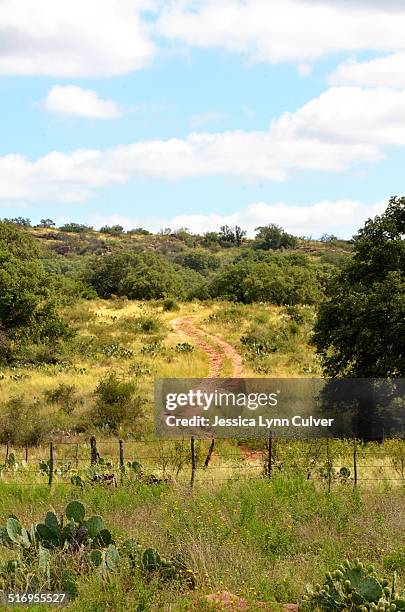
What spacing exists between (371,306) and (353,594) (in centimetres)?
1060

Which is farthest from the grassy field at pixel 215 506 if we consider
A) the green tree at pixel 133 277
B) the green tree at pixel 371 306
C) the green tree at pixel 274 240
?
the green tree at pixel 274 240

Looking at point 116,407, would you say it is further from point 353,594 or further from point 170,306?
point 170,306

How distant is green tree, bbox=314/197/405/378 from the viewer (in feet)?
55.0

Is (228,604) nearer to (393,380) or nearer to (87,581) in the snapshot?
(87,581)

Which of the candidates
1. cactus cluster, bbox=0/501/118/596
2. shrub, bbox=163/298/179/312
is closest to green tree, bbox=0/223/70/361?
shrub, bbox=163/298/179/312

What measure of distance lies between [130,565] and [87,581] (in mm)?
557

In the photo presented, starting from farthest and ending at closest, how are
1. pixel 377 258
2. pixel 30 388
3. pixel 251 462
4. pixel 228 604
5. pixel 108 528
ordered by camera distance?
pixel 30 388, pixel 377 258, pixel 251 462, pixel 108 528, pixel 228 604

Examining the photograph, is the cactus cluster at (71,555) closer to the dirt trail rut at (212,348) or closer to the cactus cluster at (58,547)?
the cactus cluster at (58,547)

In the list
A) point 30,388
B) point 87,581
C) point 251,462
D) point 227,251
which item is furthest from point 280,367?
point 227,251

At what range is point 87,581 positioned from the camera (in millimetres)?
7582

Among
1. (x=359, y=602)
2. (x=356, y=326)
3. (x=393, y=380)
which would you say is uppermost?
(x=356, y=326)

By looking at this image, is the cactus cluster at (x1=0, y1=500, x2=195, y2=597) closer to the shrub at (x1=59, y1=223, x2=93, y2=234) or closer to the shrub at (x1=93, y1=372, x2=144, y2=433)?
A: the shrub at (x1=93, y1=372, x2=144, y2=433)

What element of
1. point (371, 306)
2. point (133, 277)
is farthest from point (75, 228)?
point (371, 306)

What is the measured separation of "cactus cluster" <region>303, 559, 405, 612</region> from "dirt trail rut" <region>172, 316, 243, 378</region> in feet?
63.7
